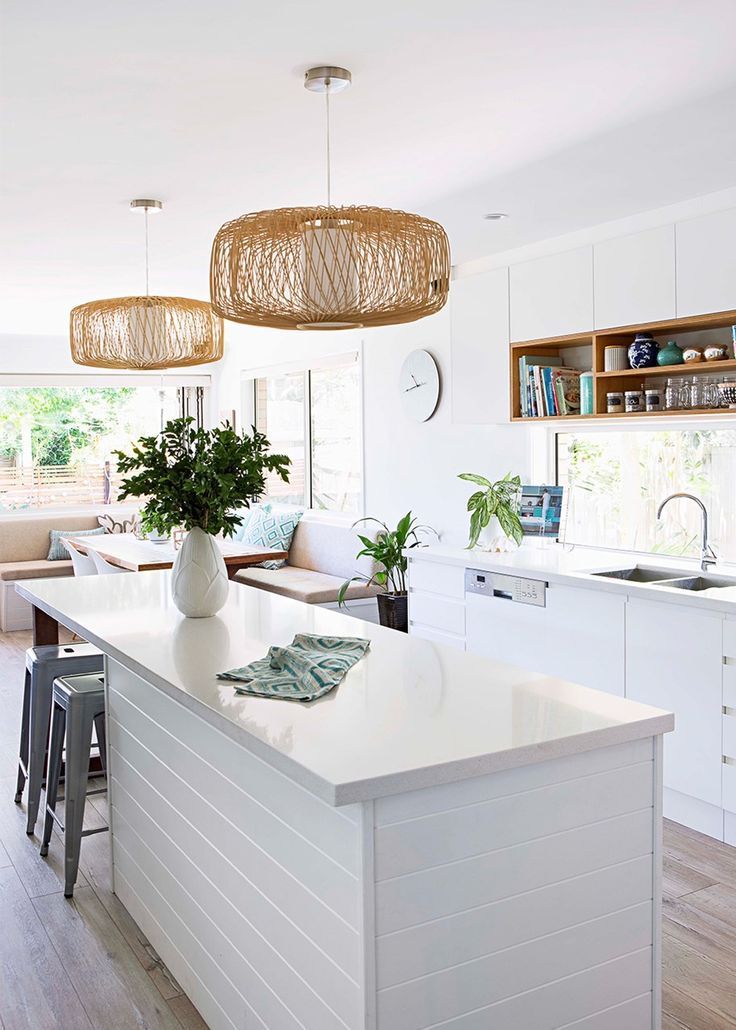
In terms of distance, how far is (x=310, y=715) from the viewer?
6.40 ft

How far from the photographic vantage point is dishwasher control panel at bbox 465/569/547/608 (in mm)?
4082

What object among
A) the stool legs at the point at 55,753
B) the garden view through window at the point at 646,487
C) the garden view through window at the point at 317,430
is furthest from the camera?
the garden view through window at the point at 317,430

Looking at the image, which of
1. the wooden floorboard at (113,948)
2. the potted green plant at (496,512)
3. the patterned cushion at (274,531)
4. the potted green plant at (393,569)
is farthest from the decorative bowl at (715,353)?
the patterned cushion at (274,531)

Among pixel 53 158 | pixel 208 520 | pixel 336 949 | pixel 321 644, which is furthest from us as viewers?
pixel 53 158

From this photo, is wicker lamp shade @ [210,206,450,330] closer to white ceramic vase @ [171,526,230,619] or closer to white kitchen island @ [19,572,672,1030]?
white ceramic vase @ [171,526,230,619]

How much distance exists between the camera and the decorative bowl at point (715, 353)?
3865 mm

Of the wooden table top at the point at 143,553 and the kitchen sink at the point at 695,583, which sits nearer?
the kitchen sink at the point at 695,583

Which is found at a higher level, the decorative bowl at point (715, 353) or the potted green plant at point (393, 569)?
the decorative bowl at point (715, 353)

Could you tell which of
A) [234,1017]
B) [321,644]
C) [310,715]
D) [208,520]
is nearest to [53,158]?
[208,520]

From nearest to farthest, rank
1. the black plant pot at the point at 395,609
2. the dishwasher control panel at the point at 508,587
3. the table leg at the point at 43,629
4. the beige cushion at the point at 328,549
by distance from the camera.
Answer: the dishwasher control panel at the point at 508,587
the table leg at the point at 43,629
the black plant pot at the point at 395,609
the beige cushion at the point at 328,549

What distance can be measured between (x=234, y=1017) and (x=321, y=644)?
0.90 m

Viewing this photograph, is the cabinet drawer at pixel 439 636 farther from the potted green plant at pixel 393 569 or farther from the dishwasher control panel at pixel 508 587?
the potted green plant at pixel 393 569

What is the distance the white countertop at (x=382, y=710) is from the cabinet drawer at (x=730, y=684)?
1257 millimetres

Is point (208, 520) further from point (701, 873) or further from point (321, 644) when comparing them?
point (701, 873)
